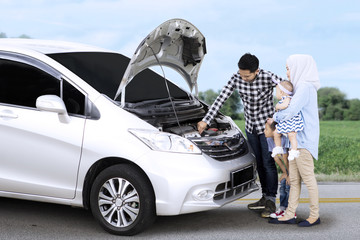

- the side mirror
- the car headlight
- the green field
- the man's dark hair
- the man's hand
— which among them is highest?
the man's dark hair

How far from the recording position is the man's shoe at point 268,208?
655 centimetres

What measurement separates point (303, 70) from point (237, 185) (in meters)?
1.31

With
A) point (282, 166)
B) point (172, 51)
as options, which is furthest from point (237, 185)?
point (172, 51)

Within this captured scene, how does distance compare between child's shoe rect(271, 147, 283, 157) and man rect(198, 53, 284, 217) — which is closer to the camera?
child's shoe rect(271, 147, 283, 157)

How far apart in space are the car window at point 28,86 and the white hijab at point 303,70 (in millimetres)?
2116

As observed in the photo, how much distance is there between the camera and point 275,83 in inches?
252

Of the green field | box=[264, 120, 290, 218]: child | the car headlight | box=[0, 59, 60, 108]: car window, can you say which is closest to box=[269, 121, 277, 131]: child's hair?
box=[264, 120, 290, 218]: child

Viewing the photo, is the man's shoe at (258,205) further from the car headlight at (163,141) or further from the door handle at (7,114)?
the door handle at (7,114)

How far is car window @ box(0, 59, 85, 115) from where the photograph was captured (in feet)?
19.4

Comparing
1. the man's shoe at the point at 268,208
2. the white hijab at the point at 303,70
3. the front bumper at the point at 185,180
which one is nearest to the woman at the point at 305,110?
the white hijab at the point at 303,70

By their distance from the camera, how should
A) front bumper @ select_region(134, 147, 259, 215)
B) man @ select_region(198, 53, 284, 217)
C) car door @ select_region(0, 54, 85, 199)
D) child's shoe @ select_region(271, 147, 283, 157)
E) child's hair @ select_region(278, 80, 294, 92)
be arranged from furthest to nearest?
1. man @ select_region(198, 53, 284, 217)
2. child's shoe @ select_region(271, 147, 283, 157)
3. child's hair @ select_region(278, 80, 294, 92)
4. car door @ select_region(0, 54, 85, 199)
5. front bumper @ select_region(134, 147, 259, 215)

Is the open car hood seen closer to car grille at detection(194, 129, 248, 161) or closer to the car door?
the car door

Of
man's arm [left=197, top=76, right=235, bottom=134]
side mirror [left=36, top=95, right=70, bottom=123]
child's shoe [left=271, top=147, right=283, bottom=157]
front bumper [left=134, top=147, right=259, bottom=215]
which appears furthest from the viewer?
man's arm [left=197, top=76, right=235, bottom=134]

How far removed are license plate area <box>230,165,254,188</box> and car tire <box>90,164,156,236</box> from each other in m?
0.85
